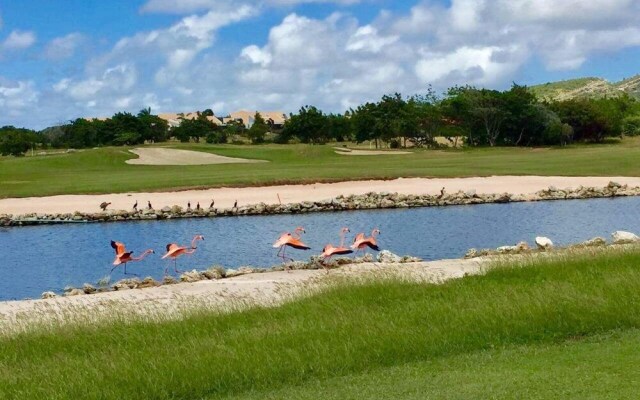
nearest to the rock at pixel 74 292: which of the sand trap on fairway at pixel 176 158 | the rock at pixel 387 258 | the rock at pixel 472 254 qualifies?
the rock at pixel 387 258

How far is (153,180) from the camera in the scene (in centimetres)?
5384

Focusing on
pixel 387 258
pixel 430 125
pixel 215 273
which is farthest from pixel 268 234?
pixel 430 125

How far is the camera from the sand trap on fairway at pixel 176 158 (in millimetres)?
75062

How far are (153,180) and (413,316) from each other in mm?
44238

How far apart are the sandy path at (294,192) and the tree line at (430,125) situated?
144 feet

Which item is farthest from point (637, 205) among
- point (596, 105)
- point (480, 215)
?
point (596, 105)

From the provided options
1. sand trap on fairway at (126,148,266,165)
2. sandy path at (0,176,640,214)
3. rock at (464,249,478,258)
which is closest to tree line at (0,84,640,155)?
sand trap on fairway at (126,148,266,165)

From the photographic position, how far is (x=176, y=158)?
3066 inches

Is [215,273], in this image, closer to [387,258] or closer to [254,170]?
[387,258]

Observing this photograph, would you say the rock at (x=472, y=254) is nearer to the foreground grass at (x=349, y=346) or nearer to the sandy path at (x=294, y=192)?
the foreground grass at (x=349, y=346)

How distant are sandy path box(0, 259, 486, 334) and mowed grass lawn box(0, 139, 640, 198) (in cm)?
3111

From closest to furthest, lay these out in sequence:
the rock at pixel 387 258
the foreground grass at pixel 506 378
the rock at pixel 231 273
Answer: the foreground grass at pixel 506 378 → the rock at pixel 231 273 → the rock at pixel 387 258

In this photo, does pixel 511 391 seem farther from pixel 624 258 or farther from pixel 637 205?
pixel 637 205

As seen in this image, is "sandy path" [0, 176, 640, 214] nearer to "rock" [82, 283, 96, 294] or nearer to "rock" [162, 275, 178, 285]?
"rock" [162, 275, 178, 285]
